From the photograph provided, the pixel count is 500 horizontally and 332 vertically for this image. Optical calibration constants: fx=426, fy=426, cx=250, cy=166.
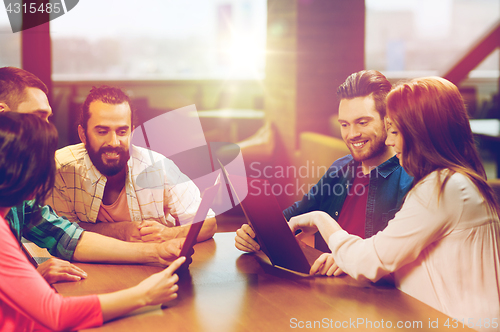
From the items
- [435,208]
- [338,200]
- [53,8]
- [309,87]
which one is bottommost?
[338,200]

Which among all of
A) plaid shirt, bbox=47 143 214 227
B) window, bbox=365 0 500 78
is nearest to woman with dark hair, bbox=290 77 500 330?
plaid shirt, bbox=47 143 214 227

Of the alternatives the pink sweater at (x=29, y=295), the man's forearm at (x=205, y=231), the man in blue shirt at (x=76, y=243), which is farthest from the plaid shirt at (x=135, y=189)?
the pink sweater at (x=29, y=295)

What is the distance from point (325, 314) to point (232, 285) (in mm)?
275

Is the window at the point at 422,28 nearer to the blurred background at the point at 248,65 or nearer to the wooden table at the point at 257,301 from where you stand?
the blurred background at the point at 248,65

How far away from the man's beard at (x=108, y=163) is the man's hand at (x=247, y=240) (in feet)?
2.22

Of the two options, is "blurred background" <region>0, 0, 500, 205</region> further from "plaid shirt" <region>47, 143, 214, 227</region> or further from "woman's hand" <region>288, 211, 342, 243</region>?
"woman's hand" <region>288, 211, 342, 243</region>

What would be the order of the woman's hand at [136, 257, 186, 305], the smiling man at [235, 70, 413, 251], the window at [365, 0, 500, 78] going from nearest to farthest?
the woman's hand at [136, 257, 186, 305] < the smiling man at [235, 70, 413, 251] < the window at [365, 0, 500, 78]

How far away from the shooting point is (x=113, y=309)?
2.90 feet

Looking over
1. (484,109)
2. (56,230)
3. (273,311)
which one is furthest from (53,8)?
(484,109)

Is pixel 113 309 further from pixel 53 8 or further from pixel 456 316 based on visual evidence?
pixel 53 8

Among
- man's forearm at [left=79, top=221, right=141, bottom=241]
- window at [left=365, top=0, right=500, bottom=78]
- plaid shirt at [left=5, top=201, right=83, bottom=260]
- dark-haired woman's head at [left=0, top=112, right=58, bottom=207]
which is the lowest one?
man's forearm at [left=79, top=221, right=141, bottom=241]

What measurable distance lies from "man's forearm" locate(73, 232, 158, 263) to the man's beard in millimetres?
497

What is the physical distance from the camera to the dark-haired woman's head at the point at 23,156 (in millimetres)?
881

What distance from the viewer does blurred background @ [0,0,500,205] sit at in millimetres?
3410
